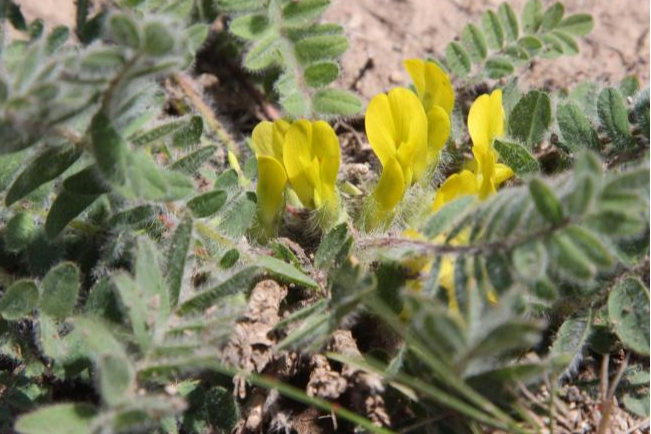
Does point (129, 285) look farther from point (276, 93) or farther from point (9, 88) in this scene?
point (276, 93)

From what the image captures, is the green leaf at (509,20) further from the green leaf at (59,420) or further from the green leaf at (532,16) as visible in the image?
the green leaf at (59,420)

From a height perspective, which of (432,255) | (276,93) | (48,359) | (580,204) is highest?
(580,204)

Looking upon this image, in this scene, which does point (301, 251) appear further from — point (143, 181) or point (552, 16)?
point (552, 16)

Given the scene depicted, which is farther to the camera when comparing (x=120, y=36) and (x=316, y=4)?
(x=316, y=4)

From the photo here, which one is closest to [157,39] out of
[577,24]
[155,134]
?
[155,134]

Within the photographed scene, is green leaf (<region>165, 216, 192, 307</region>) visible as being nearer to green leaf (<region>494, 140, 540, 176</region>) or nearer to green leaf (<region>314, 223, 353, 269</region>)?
green leaf (<region>314, 223, 353, 269</region>)

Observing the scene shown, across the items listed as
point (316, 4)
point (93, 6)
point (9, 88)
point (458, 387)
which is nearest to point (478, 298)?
point (458, 387)

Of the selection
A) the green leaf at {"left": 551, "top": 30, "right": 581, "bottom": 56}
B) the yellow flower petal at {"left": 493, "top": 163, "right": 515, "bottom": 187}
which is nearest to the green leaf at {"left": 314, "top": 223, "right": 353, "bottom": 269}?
the yellow flower petal at {"left": 493, "top": 163, "right": 515, "bottom": 187}
